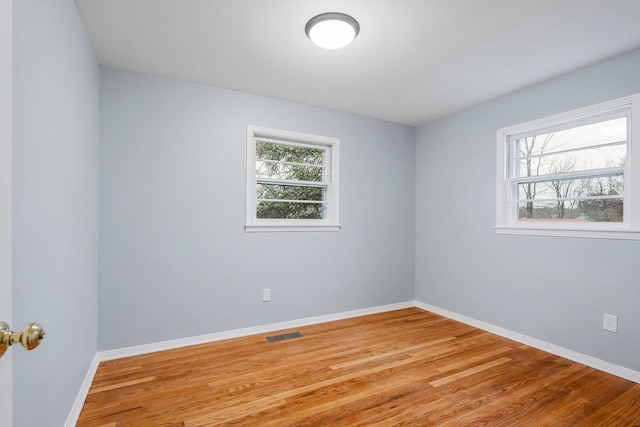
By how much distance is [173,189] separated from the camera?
2914 mm

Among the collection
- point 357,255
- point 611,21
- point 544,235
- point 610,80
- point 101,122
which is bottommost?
point 357,255

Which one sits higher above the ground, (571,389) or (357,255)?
(357,255)

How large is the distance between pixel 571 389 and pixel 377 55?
2.84m

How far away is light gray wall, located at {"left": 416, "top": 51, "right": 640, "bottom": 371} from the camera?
8.09 feet

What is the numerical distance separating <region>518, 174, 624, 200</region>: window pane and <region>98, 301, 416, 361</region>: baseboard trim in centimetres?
207

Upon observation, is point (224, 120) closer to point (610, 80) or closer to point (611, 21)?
point (611, 21)

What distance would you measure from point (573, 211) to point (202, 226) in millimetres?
3406

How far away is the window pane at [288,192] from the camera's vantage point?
135 inches

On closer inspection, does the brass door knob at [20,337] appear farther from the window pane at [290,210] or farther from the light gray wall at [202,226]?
the window pane at [290,210]

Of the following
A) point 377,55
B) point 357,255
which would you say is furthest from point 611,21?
point 357,255

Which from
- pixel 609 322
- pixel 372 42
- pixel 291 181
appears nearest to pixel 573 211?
pixel 609 322

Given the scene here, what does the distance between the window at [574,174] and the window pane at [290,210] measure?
1.96 meters

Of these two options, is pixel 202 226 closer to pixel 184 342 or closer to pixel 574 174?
pixel 184 342

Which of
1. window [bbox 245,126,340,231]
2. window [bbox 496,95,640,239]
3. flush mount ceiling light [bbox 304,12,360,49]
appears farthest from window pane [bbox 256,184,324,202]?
window [bbox 496,95,640,239]
